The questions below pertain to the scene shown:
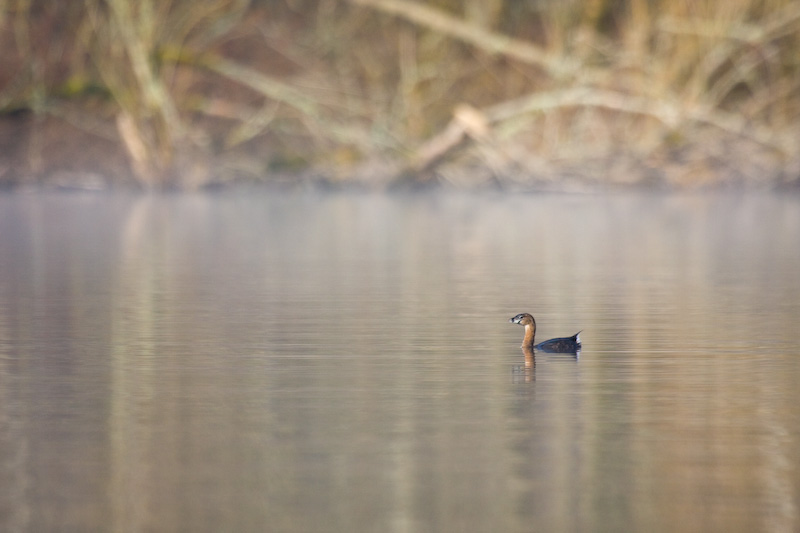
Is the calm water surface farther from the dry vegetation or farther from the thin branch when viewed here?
the dry vegetation

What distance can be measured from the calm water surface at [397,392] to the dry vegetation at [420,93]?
9942mm

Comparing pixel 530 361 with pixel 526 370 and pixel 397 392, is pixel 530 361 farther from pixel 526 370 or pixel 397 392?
pixel 397 392

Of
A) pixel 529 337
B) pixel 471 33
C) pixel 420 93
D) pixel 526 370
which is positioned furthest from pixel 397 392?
pixel 420 93

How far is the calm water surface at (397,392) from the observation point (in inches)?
180

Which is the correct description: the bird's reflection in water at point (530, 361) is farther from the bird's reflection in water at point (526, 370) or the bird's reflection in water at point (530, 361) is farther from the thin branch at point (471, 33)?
the thin branch at point (471, 33)

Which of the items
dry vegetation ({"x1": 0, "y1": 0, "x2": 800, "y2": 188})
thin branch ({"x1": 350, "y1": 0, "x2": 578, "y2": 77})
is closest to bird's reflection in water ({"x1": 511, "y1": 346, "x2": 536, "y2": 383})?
dry vegetation ({"x1": 0, "y1": 0, "x2": 800, "y2": 188})

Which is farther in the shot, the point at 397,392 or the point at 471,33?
the point at 471,33

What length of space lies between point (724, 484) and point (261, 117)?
21258 mm

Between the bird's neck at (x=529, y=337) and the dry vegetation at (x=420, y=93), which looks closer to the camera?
the bird's neck at (x=529, y=337)

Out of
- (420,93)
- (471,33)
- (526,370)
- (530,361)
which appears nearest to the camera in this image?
(526,370)

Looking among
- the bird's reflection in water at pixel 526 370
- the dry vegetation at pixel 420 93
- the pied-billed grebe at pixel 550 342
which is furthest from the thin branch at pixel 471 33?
the bird's reflection in water at pixel 526 370

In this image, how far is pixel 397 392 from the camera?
6.52 meters

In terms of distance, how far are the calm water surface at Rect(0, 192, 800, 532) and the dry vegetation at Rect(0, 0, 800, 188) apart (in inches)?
391

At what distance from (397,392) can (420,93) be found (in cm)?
2181
